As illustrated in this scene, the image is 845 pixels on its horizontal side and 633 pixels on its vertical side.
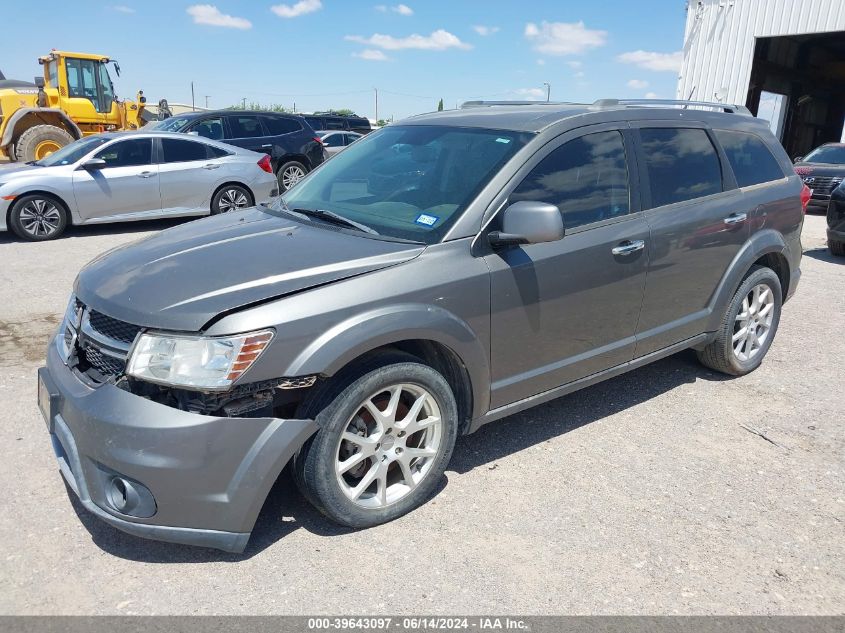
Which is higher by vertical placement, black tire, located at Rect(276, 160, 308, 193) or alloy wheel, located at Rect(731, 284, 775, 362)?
black tire, located at Rect(276, 160, 308, 193)

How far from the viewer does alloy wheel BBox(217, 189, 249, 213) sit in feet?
34.9

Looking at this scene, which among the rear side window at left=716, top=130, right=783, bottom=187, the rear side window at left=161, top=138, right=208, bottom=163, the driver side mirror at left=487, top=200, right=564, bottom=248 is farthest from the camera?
the rear side window at left=161, top=138, right=208, bottom=163

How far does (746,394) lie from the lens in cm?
464

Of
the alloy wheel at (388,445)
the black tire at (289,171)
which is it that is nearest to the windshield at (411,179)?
the alloy wheel at (388,445)

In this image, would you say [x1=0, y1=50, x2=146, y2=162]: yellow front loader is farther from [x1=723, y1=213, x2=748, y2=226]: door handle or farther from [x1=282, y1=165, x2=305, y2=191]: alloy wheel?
[x1=723, y1=213, x2=748, y2=226]: door handle

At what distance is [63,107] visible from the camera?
17094 millimetres

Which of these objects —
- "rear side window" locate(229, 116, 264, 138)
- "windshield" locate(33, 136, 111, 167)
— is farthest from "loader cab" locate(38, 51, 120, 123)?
"windshield" locate(33, 136, 111, 167)

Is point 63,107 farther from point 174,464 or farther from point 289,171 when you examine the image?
point 174,464

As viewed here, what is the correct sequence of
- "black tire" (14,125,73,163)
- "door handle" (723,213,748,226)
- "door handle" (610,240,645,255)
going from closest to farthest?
"door handle" (610,240,645,255), "door handle" (723,213,748,226), "black tire" (14,125,73,163)

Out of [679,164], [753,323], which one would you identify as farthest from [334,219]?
[753,323]

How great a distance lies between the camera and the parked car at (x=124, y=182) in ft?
30.6

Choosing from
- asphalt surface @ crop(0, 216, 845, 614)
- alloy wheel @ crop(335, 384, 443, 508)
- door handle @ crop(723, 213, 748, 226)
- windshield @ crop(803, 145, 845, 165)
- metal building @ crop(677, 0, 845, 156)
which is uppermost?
metal building @ crop(677, 0, 845, 156)

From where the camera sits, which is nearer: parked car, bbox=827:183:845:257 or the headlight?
the headlight

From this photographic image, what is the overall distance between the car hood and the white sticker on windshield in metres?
0.19
